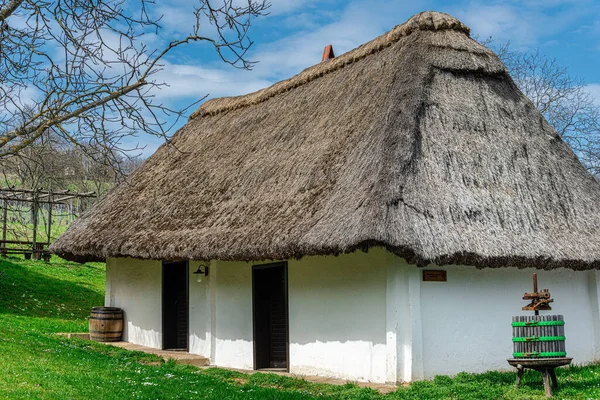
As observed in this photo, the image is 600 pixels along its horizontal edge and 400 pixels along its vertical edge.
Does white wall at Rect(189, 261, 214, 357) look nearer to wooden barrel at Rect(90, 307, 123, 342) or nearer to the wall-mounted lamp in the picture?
the wall-mounted lamp

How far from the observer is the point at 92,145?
19.3 feet

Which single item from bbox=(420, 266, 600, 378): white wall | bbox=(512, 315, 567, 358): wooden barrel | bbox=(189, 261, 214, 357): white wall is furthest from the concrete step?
bbox=(512, 315, 567, 358): wooden barrel

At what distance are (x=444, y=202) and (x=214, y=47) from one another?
13.2 ft

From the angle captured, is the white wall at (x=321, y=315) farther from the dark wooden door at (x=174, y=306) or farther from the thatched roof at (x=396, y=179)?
the dark wooden door at (x=174, y=306)

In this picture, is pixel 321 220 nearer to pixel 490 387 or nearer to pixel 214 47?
pixel 490 387

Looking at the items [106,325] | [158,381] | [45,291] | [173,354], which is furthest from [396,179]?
[45,291]

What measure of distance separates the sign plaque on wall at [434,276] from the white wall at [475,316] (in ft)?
0.18

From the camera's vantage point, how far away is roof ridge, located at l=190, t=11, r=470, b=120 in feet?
37.0

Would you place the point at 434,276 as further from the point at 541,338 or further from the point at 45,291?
the point at 45,291

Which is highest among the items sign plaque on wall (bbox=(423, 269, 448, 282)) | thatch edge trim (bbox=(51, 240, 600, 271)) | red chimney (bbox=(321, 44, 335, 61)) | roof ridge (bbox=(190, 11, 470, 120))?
red chimney (bbox=(321, 44, 335, 61))

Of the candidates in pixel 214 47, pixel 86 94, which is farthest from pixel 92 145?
pixel 214 47

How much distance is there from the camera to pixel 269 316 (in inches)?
440

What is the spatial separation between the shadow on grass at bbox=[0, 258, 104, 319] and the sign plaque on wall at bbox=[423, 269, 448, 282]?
1164 centimetres

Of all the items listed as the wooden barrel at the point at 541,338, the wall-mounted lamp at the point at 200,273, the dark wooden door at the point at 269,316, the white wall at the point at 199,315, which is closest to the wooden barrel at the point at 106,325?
the white wall at the point at 199,315
